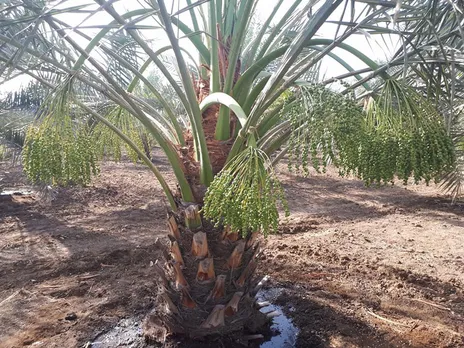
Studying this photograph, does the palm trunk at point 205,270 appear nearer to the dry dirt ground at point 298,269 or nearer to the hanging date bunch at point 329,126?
the dry dirt ground at point 298,269

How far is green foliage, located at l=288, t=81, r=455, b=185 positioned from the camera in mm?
1656

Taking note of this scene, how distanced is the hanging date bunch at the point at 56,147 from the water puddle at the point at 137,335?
1.29 meters

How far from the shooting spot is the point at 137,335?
2836 millimetres

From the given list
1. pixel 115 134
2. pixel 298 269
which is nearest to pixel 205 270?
pixel 115 134

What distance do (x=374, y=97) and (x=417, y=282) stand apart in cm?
Answer: 237

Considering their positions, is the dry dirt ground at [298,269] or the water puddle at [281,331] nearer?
the water puddle at [281,331]

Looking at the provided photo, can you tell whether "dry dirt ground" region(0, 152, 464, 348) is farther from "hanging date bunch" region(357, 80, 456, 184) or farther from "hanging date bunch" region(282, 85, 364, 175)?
"hanging date bunch" region(282, 85, 364, 175)

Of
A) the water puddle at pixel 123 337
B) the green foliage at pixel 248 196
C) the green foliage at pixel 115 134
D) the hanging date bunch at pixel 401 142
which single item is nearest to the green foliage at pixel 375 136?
the hanging date bunch at pixel 401 142

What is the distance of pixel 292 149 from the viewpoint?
1804mm

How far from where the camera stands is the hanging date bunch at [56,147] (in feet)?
6.55

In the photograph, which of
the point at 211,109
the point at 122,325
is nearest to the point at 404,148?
the point at 211,109

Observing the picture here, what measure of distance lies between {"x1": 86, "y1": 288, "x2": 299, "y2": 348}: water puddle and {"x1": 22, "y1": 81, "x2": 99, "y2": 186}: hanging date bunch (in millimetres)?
1291

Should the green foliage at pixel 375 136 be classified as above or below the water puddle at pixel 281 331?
above

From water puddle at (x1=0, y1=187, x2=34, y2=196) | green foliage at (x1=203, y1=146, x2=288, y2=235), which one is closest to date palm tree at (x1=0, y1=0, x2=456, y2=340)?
green foliage at (x1=203, y1=146, x2=288, y2=235)
